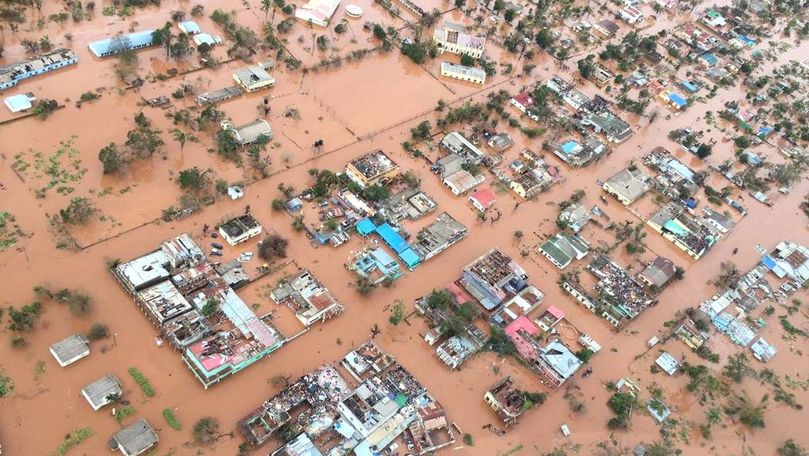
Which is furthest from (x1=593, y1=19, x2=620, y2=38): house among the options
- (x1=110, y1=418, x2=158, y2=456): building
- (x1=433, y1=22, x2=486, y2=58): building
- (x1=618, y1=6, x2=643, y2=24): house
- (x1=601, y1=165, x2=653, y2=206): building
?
(x1=110, y1=418, x2=158, y2=456): building

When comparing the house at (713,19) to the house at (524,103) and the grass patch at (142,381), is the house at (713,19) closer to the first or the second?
the house at (524,103)

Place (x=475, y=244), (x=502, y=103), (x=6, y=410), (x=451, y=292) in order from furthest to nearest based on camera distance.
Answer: (x=502, y=103) < (x=475, y=244) < (x=451, y=292) < (x=6, y=410)

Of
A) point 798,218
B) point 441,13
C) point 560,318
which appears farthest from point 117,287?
point 798,218

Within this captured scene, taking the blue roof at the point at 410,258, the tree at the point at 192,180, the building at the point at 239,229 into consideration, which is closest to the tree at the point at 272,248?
the building at the point at 239,229

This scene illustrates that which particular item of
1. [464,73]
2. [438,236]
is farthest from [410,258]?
[464,73]

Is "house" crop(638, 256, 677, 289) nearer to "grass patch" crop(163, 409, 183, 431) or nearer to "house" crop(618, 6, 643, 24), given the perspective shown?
"grass patch" crop(163, 409, 183, 431)

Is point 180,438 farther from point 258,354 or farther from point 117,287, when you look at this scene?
point 117,287
